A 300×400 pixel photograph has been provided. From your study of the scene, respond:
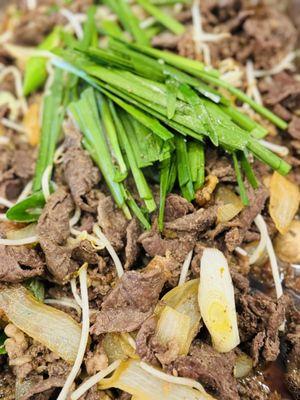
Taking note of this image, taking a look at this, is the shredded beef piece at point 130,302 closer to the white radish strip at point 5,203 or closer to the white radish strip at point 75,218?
the white radish strip at point 75,218

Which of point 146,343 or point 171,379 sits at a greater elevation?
point 146,343

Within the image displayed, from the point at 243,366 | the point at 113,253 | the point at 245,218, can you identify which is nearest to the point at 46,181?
the point at 113,253

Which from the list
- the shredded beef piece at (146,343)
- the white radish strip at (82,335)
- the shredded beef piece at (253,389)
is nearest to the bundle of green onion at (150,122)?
Answer: the white radish strip at (82,335)

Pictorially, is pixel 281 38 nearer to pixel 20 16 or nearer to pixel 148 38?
pixel 148 38

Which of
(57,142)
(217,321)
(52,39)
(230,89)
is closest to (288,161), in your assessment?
(230,89)

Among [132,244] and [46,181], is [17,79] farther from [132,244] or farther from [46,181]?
[132,244]

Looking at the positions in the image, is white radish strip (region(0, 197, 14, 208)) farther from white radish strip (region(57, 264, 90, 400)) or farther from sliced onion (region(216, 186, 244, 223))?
sliced onion (region(216, 186, 244, 223))
